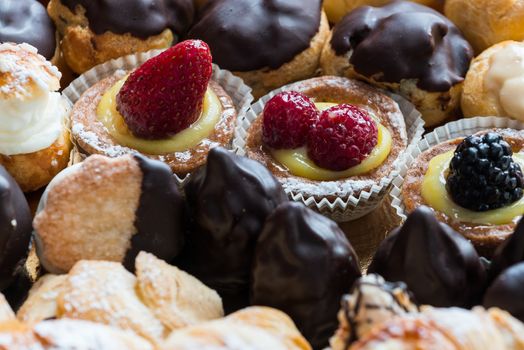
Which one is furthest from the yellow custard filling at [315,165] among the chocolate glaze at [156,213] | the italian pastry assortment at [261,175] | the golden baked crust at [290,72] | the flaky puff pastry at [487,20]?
the flaky puff pastry at [487,20]

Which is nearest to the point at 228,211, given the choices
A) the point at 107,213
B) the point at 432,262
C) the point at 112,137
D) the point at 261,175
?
the point at 261,175

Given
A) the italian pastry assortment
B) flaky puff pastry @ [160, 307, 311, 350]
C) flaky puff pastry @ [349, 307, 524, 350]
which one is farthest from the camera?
the italian pastry assortment

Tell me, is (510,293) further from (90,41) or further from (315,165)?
(90,41)

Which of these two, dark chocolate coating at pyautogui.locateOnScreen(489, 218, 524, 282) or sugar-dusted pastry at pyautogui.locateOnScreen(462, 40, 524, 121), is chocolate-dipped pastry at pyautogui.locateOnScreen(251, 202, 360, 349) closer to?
dark chocolate coating at pyautogui.locateOnScreen(489, 218, 524, 282)

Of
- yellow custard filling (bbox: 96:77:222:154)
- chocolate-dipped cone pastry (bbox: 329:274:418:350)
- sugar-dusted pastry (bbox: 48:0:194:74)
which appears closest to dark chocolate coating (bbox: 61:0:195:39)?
sugar-dusted pastry (bbox: 48:0:194:74)

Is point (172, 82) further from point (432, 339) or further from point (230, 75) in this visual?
point (432, 339)
